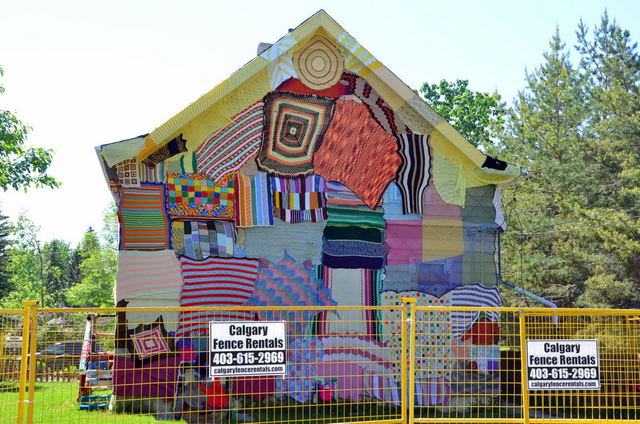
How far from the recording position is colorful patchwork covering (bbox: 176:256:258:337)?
12.7 meters

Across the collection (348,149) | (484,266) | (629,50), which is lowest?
(484,266)

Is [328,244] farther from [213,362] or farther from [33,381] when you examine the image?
[33,381]

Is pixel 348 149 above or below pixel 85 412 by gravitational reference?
above

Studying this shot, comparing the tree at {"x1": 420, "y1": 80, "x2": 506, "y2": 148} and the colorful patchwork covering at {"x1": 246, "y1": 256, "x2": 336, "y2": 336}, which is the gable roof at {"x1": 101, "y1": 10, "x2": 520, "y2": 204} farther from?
the tree at {"x1": 420, "y1": 80, "x2": 506, "y2": 148}

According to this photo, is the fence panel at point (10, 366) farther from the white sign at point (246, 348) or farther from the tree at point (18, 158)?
the tree at point (18, 158)

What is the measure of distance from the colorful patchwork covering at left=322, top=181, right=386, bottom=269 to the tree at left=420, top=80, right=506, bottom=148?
36.3m

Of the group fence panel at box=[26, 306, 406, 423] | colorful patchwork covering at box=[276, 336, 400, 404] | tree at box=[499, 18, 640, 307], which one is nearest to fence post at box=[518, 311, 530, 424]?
fence panel at box=[26, 306, 406, 423]

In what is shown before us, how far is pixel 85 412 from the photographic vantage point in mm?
11344

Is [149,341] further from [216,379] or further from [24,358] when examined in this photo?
[24,358]

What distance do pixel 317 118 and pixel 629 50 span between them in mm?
29871

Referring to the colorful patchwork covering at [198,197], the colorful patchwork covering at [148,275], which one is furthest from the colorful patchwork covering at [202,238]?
the colorful patchwork covering at [148,275]

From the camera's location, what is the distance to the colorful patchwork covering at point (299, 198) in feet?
44.0

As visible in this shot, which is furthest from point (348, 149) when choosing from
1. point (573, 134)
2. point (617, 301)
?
point (573, 134)

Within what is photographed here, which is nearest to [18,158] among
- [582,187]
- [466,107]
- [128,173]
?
[128,173]
